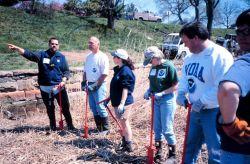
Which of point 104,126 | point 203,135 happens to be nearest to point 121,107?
point 104,126

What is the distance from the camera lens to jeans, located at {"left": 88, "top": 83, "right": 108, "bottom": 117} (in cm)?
560

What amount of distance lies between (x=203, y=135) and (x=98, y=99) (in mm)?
2548

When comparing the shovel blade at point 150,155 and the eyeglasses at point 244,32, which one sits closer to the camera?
the eyeglasses at point 244,32

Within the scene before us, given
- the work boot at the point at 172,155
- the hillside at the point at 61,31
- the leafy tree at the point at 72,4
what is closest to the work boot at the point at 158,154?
the work boot at the point at 172,155

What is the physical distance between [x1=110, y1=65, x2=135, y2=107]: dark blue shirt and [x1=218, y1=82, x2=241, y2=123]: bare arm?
275 centimetres

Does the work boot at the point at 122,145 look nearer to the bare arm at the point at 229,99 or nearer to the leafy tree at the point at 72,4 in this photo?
the bare arm at the point at 229,99

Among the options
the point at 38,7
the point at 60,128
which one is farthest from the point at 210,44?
the point at 38,7

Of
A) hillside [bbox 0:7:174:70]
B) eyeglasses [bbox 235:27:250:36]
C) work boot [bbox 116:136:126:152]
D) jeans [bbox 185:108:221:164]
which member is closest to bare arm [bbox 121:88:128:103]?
work boot [bbox 116:136:126:152]

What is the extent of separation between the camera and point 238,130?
1.98 meters

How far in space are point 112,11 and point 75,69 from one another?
14.9 m

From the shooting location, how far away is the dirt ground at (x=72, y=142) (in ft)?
15.2

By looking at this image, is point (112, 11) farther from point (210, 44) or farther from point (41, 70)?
point (210, 44)

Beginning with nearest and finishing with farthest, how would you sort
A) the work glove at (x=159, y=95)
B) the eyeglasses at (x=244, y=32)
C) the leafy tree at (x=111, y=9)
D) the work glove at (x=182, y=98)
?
the eyeglasses at (x=244, y=32), the work glove at (x=182, y=98), the work glove at (x=159, y=95), the leafy tree at (x=111, y=9)

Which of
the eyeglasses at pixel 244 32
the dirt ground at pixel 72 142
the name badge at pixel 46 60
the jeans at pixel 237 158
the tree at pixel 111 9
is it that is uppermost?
the tree at pixel 111 9
